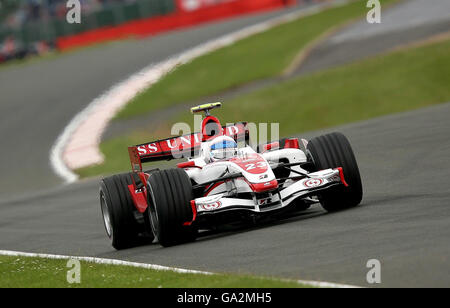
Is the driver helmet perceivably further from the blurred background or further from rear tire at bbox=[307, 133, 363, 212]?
the blurred background

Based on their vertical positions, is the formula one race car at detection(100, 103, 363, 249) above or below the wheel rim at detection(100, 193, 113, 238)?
above

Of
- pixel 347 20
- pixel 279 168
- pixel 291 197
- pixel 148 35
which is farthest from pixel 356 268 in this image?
pixel 148 35

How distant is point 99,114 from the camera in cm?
2973

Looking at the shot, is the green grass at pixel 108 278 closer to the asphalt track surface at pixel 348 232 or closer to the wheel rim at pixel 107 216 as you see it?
the asphalt track surface at pixel 348 232

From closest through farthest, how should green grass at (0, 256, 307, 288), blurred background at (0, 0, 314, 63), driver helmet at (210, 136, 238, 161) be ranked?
green grass at (0, 256, 307, 288), driver helmet at (210, 136, 238, 161), blurred background at (0, 0, 314, 63)

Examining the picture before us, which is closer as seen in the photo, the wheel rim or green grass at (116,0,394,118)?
the wheel rim

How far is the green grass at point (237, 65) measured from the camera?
98.6 feet

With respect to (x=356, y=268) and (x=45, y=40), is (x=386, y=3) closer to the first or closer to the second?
(x=45, y=40)

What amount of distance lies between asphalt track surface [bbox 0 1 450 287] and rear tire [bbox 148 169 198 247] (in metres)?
0.20

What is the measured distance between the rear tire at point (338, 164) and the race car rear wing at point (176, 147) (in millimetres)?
1355

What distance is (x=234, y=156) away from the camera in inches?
452

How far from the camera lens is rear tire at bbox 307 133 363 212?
11.0 meters

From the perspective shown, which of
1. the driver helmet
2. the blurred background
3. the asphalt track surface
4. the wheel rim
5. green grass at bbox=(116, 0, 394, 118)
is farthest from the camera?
the blurred background

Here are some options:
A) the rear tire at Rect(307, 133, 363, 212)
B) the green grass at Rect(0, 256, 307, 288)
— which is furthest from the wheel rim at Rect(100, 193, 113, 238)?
the rear tire at Rect(307, 133, 363, 212)
